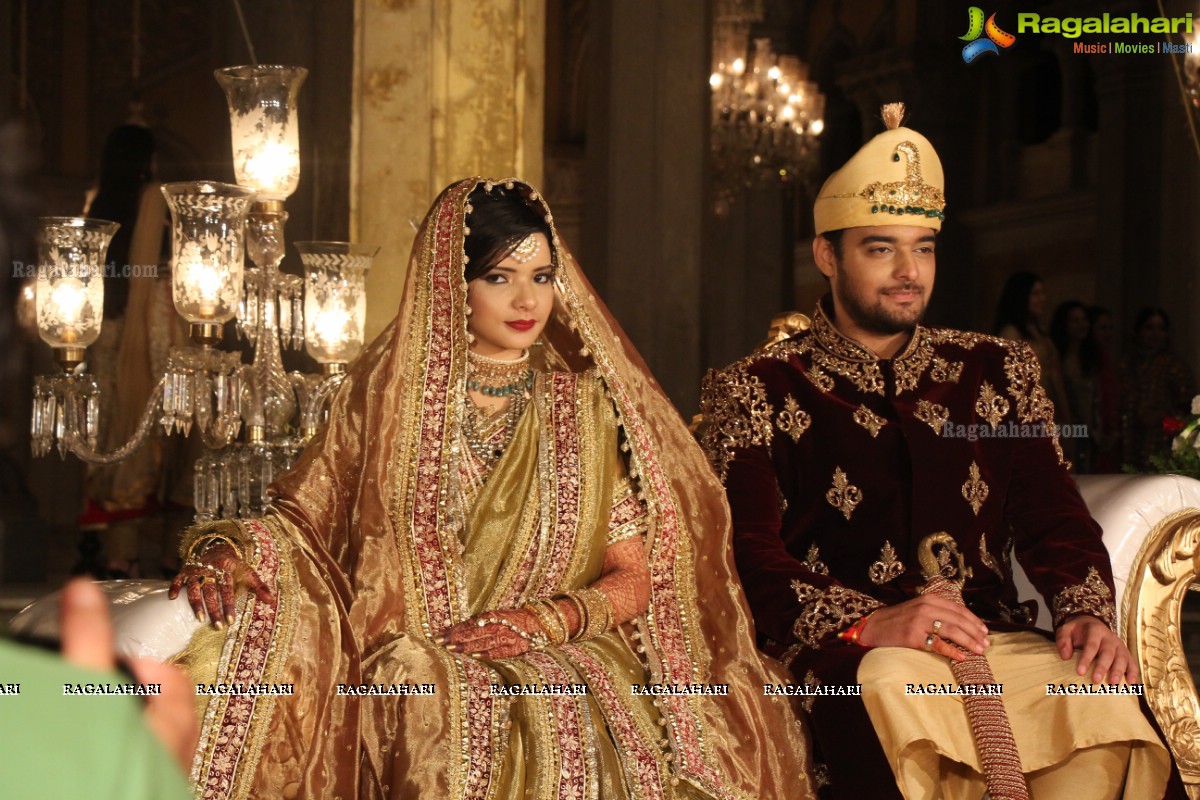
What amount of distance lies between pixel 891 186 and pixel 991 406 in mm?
554

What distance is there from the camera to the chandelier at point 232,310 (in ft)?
13.6

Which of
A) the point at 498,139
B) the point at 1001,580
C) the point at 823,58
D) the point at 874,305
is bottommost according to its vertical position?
the point at 1001,580

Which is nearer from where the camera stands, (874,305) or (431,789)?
(431,789)

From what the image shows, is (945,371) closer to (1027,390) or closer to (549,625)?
(1027,390)

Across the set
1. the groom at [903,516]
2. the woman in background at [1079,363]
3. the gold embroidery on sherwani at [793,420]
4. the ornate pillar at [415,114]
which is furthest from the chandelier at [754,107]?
the gold embroidery on sherwani at [793,420]

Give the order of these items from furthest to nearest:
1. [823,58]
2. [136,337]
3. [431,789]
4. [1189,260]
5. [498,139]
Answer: [823,58]
[136,337]
[1189,260]
[498,139]
[431,789]

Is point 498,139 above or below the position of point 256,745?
above

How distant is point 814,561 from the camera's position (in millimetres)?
3420

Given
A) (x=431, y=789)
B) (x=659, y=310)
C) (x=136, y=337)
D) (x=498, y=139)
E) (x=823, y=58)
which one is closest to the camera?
(x=431, y=789)

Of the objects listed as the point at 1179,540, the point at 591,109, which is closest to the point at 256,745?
the point at 1179,540

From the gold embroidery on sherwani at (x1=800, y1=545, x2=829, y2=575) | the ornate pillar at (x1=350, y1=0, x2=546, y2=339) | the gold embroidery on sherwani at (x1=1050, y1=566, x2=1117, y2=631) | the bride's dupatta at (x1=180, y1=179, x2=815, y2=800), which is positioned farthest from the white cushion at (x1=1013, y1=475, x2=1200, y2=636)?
the ornate pillar at (x1=350, y1=0, x2=546, y2=339)

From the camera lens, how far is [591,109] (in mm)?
7383

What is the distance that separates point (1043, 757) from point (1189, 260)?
5.37m

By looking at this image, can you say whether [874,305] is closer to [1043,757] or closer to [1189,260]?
[1043,757]
